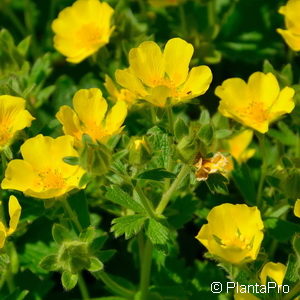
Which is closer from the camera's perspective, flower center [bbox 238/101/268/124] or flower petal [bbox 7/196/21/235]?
flower petal [bbox 7/196/21/235]

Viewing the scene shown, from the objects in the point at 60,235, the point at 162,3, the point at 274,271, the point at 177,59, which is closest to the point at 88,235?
the point at 60,235

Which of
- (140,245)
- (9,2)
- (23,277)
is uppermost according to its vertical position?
(9,2)

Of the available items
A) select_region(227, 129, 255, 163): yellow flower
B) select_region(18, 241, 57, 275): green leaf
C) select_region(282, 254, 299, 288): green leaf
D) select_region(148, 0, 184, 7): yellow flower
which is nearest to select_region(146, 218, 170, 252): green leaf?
select_region(282, 254, 299, 288): green leaf

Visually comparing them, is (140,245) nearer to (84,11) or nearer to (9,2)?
(84,11)

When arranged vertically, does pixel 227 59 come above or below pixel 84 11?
below

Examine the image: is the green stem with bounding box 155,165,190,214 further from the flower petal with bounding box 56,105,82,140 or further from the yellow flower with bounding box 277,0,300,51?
the yellow flower with bounding box 277,0,300,51

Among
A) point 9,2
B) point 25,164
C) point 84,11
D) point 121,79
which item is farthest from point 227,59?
point 25,164
